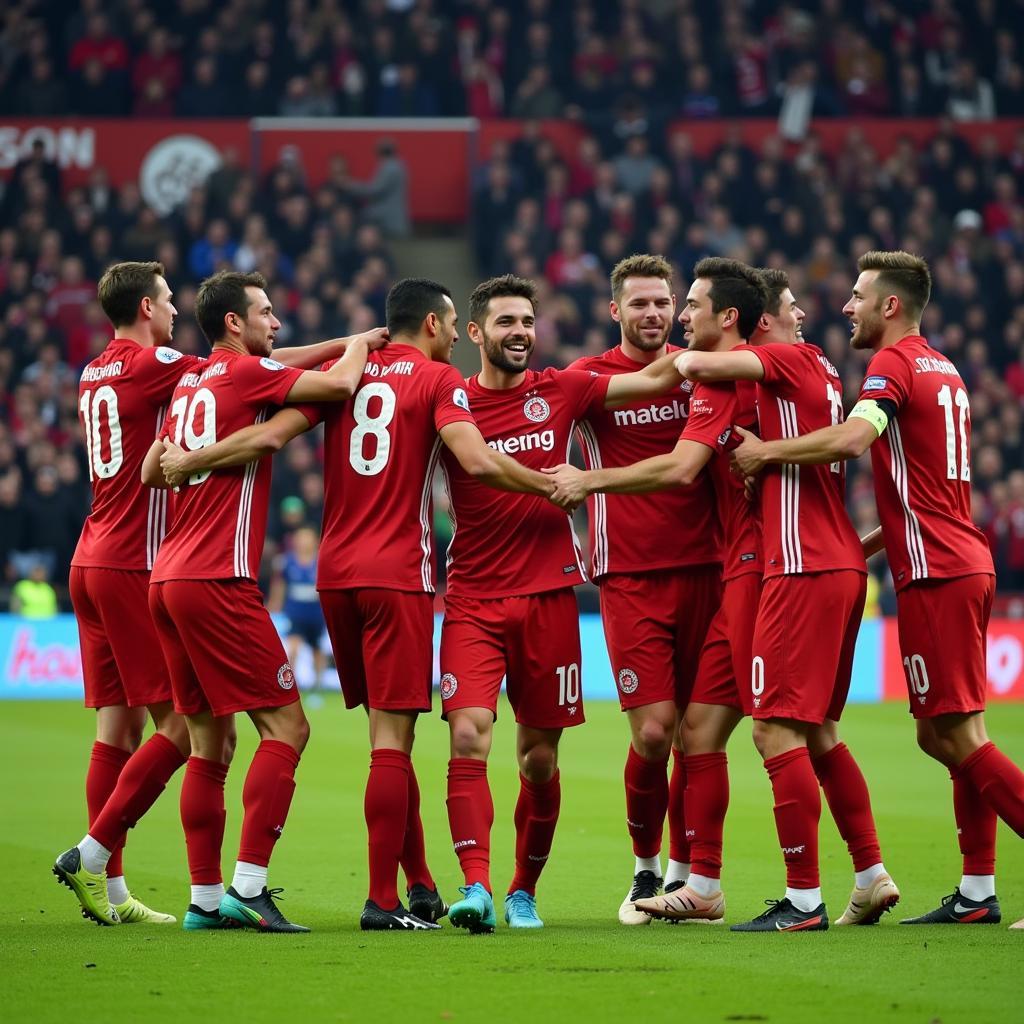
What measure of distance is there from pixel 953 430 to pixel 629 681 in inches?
65.0

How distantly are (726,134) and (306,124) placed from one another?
235 inches

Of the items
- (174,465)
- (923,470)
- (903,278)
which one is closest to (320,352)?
(174,465)

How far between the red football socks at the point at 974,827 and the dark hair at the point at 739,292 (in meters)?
2.00

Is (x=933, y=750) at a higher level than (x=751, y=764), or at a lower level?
higher

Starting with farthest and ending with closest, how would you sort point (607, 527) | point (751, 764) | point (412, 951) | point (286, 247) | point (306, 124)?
1. point (306, 124)
2. point (286, 247)
3. point (751, 764)
4. point (607, 527)
5. point (412, 951)

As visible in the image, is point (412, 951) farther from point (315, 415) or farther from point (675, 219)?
point (675, 219)

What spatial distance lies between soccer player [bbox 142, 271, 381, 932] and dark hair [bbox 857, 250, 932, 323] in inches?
83.2

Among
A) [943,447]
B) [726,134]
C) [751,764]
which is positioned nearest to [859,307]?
[943,447]

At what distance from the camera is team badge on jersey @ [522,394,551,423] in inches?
279

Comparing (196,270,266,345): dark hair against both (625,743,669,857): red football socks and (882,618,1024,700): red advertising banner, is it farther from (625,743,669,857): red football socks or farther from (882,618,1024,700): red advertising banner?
(882,618,1024,700): red advertising banner

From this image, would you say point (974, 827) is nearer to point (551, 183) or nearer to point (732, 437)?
point (732, 437)

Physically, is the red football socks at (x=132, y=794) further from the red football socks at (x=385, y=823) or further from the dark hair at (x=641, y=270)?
the dark hair at (x=641, y=270)

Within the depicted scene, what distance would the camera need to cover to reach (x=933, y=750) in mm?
6855

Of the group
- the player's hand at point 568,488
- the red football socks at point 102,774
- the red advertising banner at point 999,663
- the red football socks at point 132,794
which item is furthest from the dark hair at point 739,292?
the red advertising banner at point 999,663
